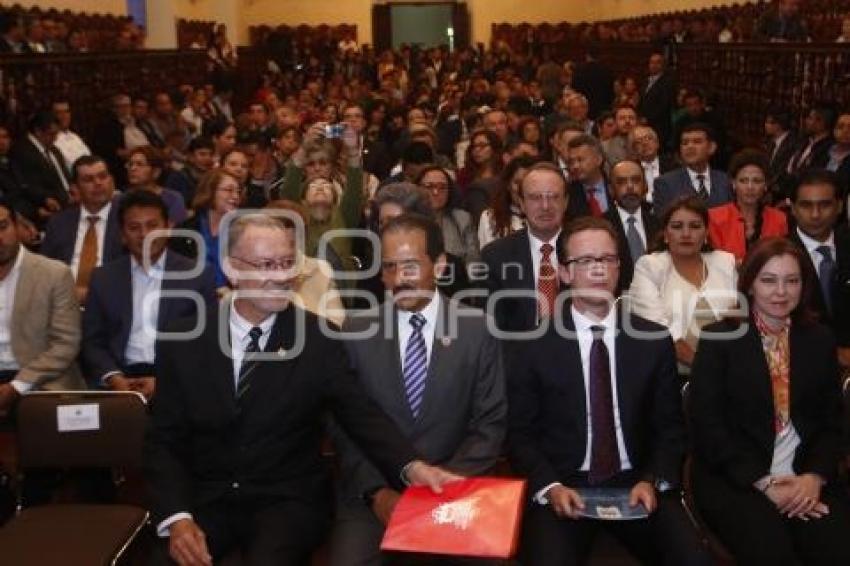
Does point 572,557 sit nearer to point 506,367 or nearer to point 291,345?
point 506,367

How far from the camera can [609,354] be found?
10.2 feet

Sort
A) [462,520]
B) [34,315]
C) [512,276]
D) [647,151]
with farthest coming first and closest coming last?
1. [647,151]
2. [512,276]
3. [34,315]
4. [462,520]

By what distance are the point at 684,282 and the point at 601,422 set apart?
1.41m

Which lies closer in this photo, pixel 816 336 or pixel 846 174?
pixel 816 336

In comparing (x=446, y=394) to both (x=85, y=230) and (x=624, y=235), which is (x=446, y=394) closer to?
(x=624, y=235)

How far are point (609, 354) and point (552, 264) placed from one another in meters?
1.28

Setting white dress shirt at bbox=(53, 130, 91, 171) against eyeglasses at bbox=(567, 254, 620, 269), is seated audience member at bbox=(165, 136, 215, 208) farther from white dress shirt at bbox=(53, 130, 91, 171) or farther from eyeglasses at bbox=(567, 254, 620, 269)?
eyeglasses at bbox=(567, 254, 620, 269)

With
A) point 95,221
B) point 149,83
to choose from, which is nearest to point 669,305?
point 95,221

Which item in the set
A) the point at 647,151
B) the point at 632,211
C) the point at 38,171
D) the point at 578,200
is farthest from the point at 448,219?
the point at 38,171

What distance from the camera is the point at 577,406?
3.09m

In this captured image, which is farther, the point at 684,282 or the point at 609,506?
the point at 684,282

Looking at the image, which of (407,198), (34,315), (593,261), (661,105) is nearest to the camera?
(593,261)

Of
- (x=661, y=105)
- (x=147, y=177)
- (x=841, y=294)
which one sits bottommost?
(x=841, y=294)

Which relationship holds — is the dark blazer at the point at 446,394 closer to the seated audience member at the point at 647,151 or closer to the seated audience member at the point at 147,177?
the seated audience member at the point at 147,177
